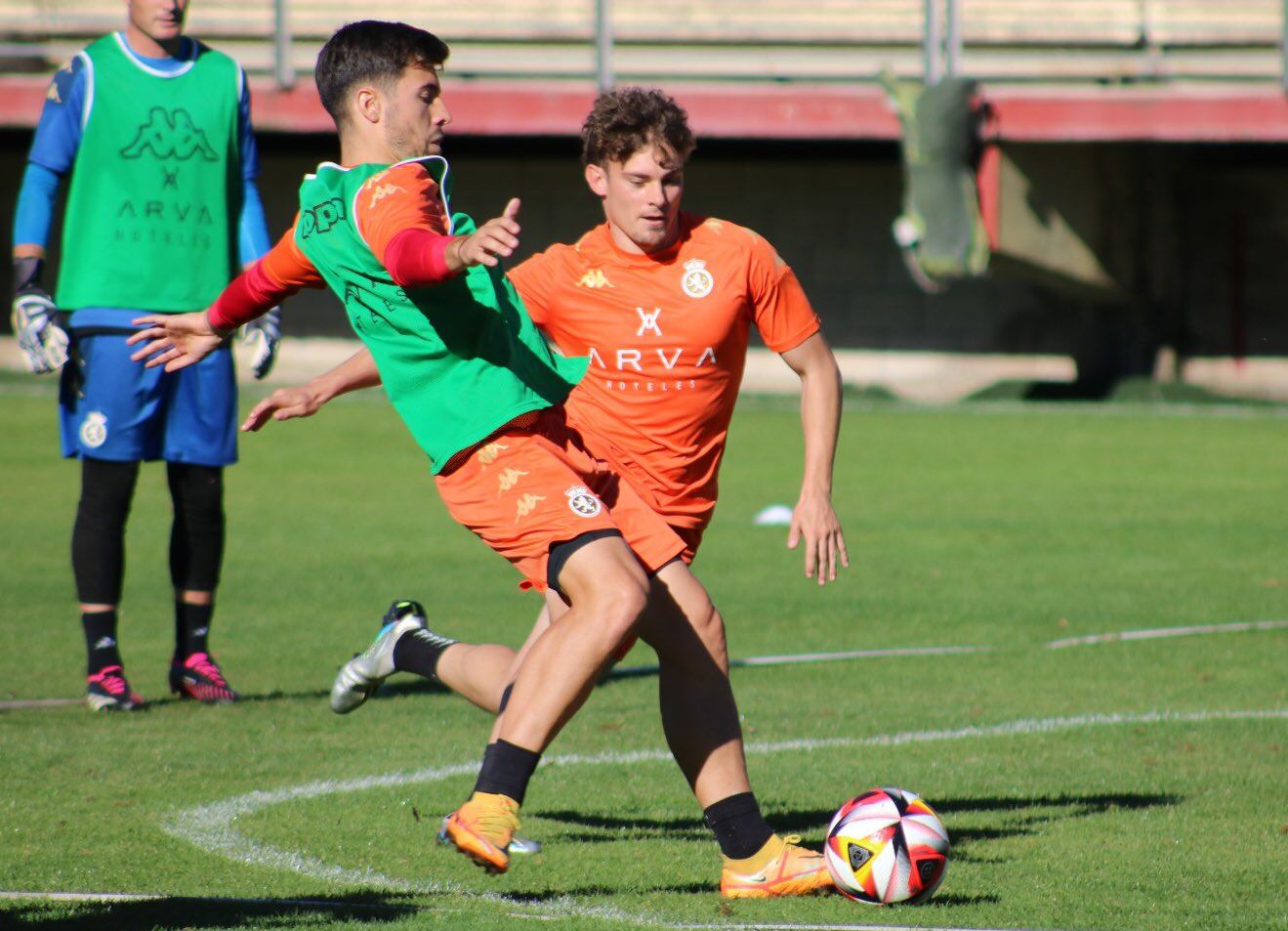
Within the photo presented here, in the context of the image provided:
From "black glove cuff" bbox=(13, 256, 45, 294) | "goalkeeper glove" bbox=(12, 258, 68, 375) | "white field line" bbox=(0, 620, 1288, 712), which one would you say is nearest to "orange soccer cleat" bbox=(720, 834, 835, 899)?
"white field line" bbox=(0, 620, 1288, 712)

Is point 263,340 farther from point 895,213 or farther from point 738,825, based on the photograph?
point 895,213

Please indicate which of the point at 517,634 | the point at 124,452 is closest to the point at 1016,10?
the point at 517,634

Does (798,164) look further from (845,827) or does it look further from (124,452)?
(845,827)

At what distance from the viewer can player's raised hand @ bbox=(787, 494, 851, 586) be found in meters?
4.83

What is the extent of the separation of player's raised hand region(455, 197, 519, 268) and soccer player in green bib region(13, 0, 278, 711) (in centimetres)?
320

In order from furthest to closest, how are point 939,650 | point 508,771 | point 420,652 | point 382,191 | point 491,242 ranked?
point 939,650
point 420,652
point 382,191
point 508,771
point 491,242

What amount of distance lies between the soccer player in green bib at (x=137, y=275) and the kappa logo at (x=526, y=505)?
9.12 ft

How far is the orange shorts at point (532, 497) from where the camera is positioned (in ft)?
15.3

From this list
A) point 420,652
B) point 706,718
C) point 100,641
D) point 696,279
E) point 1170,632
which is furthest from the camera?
point 1170,632

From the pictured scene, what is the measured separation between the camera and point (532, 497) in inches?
184

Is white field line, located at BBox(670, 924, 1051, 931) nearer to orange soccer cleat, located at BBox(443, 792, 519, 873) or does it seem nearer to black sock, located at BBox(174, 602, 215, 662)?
orange soccer cleat, located at BBox(443, 792, 519, 873)

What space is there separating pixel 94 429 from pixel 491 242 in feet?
11.7

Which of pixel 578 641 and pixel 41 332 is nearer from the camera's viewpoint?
pixel 578 641

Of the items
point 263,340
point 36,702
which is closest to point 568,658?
point 263,340
